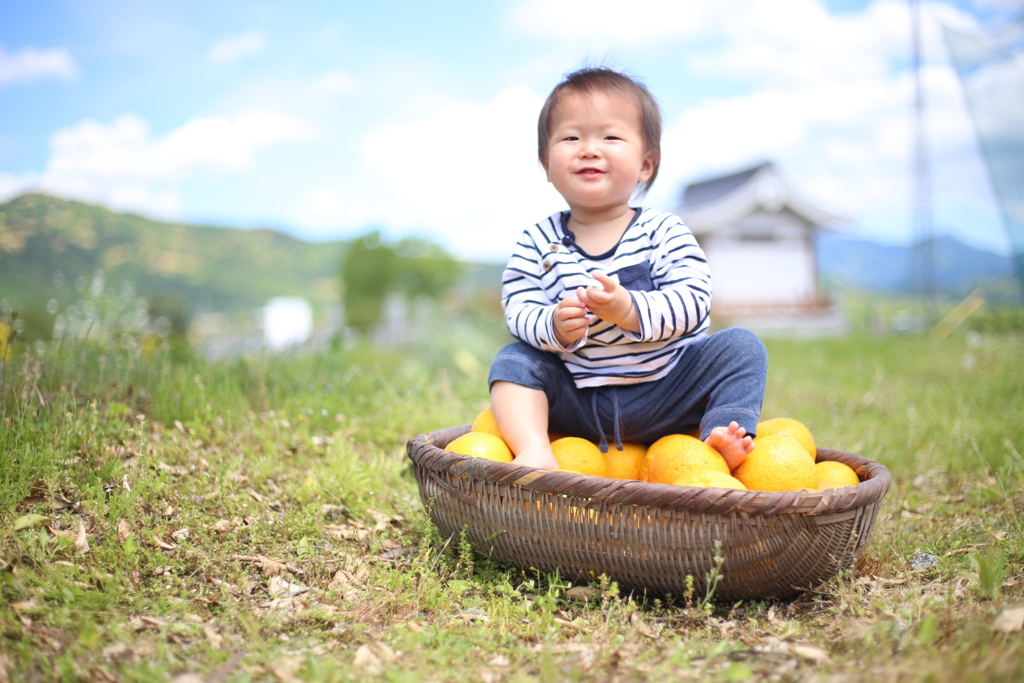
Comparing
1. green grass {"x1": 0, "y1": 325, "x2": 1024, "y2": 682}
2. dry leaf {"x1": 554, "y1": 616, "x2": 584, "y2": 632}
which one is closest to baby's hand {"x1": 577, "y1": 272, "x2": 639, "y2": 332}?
green grass {"x1": 0, "y1": 325, "x2": 1024, "y2": 682}

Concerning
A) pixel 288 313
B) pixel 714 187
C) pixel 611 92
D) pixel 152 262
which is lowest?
pixel 288 313

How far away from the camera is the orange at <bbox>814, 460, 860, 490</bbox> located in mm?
1956

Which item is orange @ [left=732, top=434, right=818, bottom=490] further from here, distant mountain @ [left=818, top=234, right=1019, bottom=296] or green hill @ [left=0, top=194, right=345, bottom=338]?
distant mountain @ [left=818, top=234, right=1019, bottom=296]

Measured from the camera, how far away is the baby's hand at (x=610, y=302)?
2066mm

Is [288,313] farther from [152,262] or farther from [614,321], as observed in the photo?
[614,321]

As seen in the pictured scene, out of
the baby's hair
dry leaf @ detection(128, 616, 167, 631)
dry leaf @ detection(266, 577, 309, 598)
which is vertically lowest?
dry leaf @ detection(266, 577, 309, 598)

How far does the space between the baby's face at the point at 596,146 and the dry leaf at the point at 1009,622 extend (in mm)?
1538

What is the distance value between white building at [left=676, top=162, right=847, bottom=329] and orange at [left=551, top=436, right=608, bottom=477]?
1286 centimetres

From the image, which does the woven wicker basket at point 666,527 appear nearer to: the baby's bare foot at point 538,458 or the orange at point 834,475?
the orange at point 834,475

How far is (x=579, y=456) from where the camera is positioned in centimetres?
216

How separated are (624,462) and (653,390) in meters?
0.26

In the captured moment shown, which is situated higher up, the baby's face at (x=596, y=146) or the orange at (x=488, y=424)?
the baby's face at (x=596, y=146)

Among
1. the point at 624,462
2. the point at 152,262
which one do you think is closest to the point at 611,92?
the point at 624,462

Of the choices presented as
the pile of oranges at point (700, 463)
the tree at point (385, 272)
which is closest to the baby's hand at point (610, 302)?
the pile of oranges at point (700, 463)
